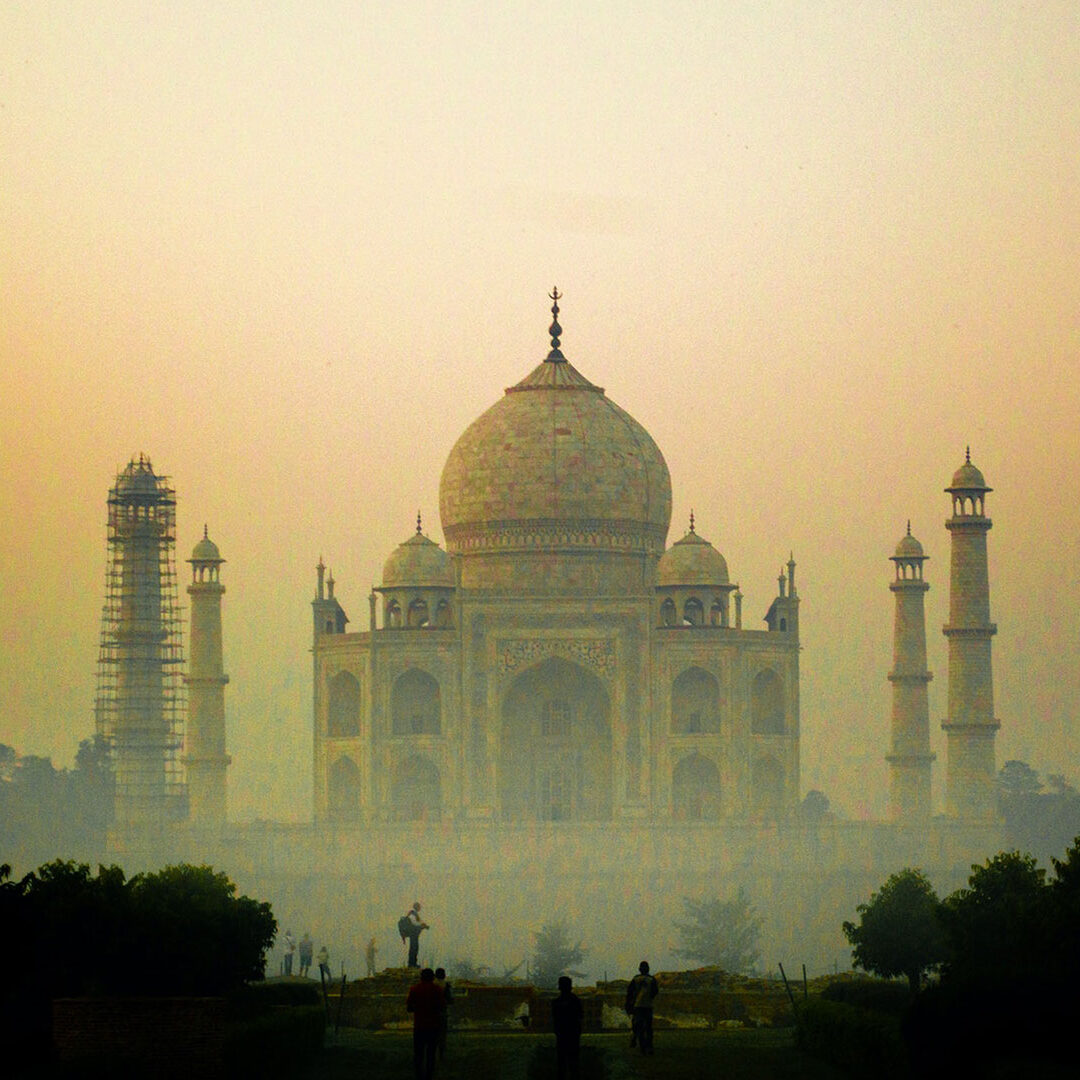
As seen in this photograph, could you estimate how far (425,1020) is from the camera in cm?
2194

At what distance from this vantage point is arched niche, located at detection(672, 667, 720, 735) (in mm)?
53969

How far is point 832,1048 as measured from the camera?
23.8 meters

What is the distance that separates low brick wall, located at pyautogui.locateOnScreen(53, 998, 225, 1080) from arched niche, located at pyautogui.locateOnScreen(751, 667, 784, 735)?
33.2 metres

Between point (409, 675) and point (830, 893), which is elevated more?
point (409, 675)

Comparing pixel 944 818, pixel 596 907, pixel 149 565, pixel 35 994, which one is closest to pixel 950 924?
pixel 35 994

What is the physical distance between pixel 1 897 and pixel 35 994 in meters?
1.92

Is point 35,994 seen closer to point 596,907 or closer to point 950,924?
point 950,924

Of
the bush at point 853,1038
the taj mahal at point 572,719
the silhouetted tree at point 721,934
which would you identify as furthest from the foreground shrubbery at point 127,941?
the taj mahal at point 572,719

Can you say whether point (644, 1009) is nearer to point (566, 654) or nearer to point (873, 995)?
point (873, 995)

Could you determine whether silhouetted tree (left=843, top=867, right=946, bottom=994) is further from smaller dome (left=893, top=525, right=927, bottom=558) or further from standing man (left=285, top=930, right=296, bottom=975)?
smaller dome (left=893, top=525, right=927, bottom=558)

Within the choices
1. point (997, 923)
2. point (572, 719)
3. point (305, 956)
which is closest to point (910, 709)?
point (572, 719)

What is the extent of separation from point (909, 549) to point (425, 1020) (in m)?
35.5

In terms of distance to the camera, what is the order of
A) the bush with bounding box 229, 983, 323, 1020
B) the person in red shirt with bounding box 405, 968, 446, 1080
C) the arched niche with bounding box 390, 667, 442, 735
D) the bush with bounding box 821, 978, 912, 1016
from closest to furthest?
the person in red shirt with bounding box 405, 968, 446, 1080 → the bush with bounding box 229, 983, 323, 1020 → the bush with bounding box 821, 978, 912, 1016 → the arched niche with bounding box 390, 667, 442, 735

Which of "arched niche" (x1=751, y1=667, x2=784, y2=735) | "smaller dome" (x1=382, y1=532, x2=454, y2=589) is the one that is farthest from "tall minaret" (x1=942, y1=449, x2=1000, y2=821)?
"smaller dome" (x1=382, y1=532, x2=454, y2=589)
